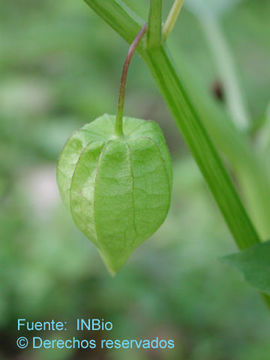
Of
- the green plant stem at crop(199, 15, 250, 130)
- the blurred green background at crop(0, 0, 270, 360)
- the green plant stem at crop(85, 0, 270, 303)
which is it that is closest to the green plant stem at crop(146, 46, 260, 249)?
the green plant stem at crop(85, 0, 270, 303)

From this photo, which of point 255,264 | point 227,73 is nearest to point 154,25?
point 255,264

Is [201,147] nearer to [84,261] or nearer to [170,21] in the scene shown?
[170,21]

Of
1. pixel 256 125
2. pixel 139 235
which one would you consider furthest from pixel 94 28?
pixel 139 235

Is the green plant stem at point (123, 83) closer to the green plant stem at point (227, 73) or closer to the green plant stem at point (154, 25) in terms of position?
the green plant stem at point (154, 25)

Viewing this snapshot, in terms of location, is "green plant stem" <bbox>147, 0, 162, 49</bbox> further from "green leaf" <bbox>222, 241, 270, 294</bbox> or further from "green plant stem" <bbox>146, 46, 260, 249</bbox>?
"green leaf" <bbox>222, 241, 270, 294</bbox>

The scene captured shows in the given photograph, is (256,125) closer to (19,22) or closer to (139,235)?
(139,235)

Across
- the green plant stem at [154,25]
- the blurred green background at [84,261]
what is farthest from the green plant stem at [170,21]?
the blurred green background at [84,261]
